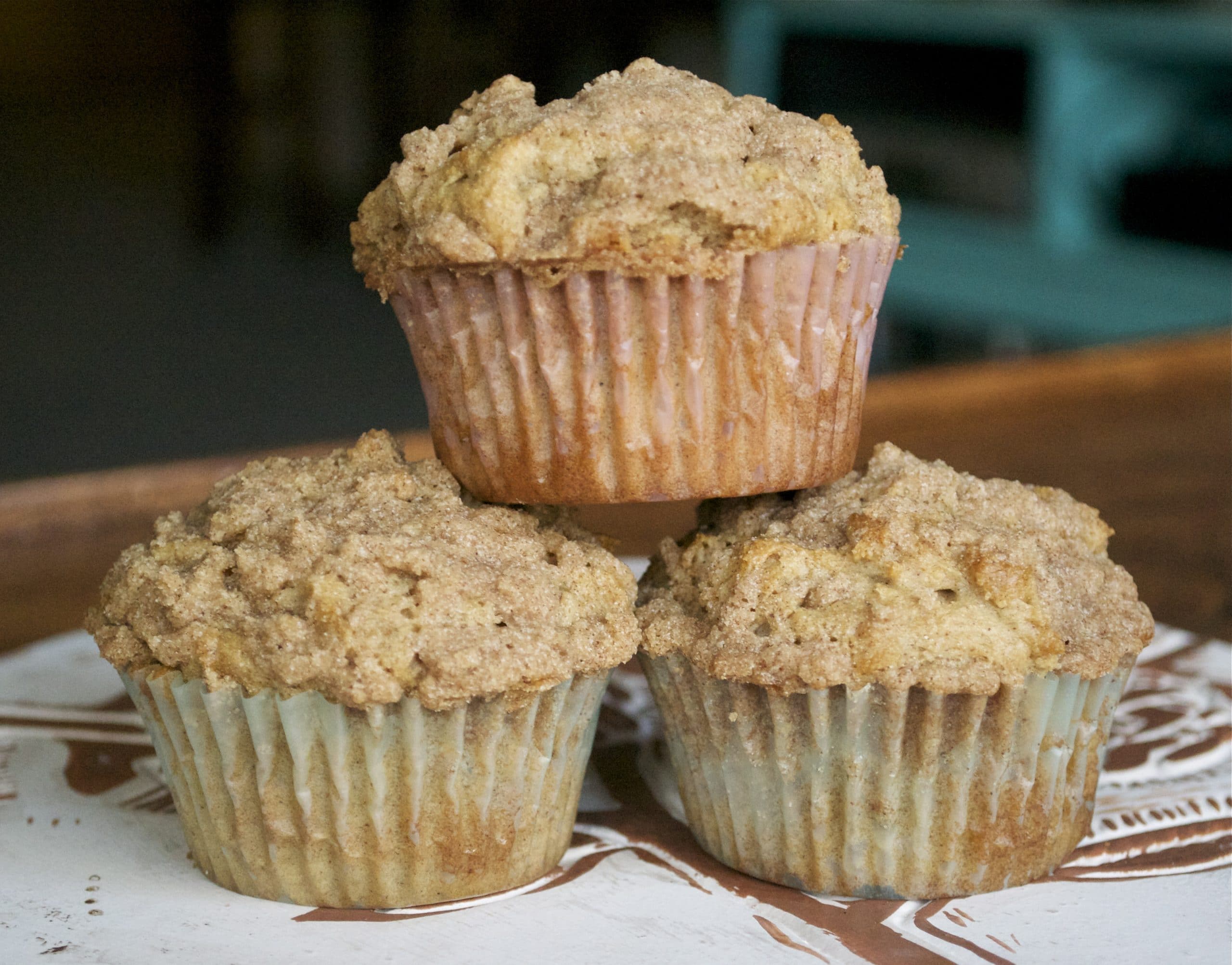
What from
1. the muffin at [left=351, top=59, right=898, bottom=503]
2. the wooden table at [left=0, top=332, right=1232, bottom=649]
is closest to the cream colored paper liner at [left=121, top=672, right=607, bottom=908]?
the muffin at [left=351, top=59, right=898, bottom=503]

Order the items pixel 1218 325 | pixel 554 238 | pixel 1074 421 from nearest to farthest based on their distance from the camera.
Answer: pixel 554 238 → pixel 1074 421 → pixel 1218 325

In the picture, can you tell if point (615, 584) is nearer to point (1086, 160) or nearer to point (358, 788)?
point (358, 788)

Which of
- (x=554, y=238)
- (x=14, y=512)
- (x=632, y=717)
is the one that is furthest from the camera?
(x=14, y=512)

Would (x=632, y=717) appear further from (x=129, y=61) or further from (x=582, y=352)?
(x=129, y=61)

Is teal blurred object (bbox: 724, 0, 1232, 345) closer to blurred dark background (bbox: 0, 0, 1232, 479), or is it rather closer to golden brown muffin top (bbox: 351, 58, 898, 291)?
blurred dark background (bbox: 0, 0, 1232, 479)

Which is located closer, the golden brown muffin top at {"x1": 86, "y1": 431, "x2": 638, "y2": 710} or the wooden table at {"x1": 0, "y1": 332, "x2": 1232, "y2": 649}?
the golden brown muffin top at {"x1": 86, "y1": 431, "x2": 638, "y2": 710}

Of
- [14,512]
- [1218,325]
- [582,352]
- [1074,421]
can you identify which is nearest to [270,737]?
[582,352]
